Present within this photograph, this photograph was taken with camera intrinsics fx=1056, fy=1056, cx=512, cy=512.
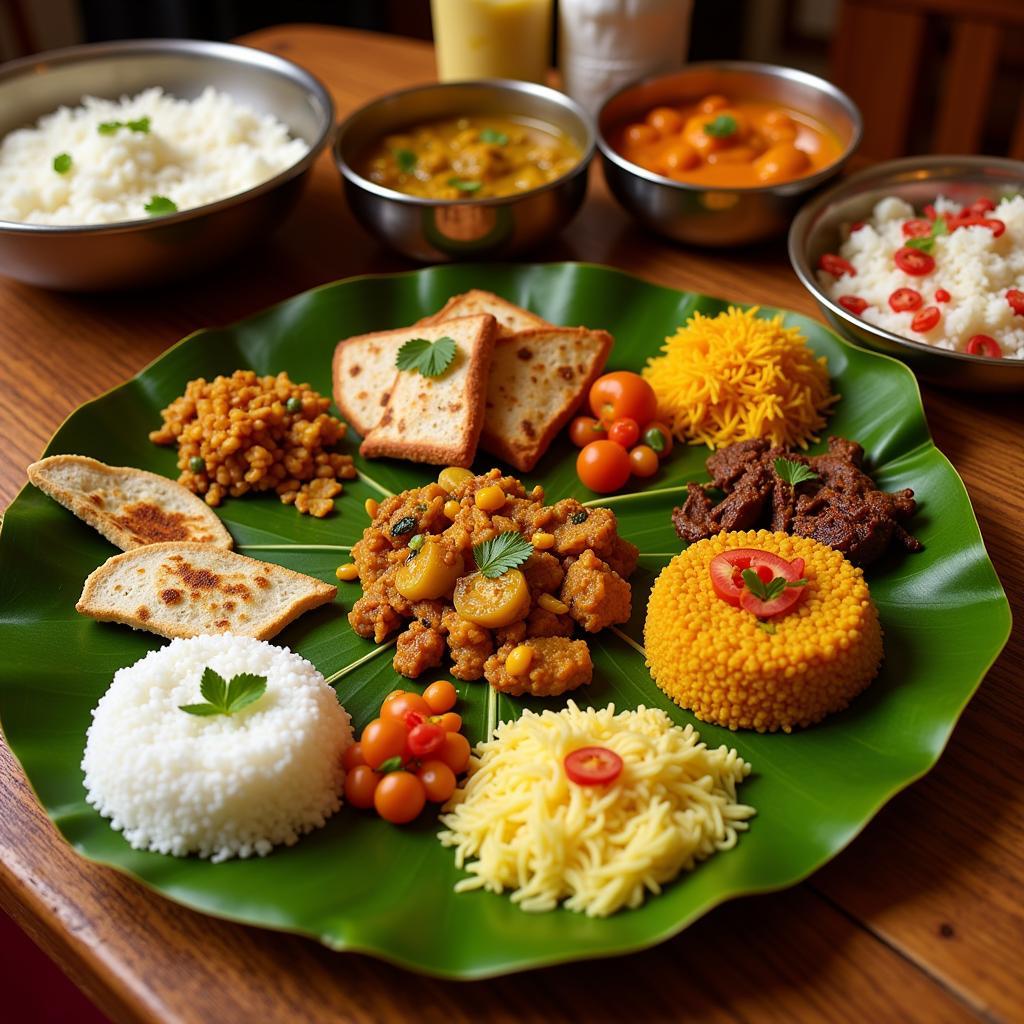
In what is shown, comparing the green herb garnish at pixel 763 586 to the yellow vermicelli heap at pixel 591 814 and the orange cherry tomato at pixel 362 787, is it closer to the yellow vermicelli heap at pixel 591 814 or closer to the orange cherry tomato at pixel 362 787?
the yellow vermicelli heap at pixel 591 814

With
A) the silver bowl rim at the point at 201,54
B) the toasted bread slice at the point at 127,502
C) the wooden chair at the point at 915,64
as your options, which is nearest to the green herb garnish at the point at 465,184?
the silver bowl rim at the point at 201,54

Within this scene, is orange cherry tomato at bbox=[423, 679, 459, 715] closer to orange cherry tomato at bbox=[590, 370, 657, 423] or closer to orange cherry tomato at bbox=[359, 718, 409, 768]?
orange cherry tomato at bbox=[359, 718, 409, 768]

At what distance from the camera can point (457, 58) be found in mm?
4863

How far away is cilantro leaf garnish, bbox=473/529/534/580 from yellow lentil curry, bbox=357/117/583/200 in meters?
1.75

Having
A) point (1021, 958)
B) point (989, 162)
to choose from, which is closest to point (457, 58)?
point (989, 162)

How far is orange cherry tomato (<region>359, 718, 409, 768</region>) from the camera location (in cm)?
241

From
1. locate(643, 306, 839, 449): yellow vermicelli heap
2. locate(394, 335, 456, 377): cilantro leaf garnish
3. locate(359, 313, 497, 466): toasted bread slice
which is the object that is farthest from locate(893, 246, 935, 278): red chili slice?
locate(394, 335, 456, 377): cilantro leaf garnish

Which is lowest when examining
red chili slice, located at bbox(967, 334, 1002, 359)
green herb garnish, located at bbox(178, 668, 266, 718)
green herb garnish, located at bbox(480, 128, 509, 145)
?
green herb garnish, located at bbox(178, 668, 266, 718)

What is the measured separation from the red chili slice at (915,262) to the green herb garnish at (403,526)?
1.93 m

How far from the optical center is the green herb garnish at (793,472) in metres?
3.06

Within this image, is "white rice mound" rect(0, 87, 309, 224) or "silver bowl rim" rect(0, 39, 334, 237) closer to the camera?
"silver bowl rim" rect(0, 39, 334, 237)

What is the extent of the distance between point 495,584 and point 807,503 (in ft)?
3.12

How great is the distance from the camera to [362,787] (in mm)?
2383

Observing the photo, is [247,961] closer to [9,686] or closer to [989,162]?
[9,686]
